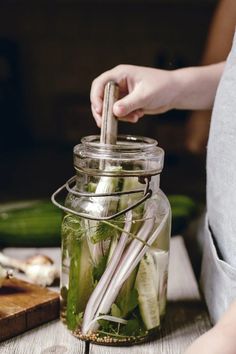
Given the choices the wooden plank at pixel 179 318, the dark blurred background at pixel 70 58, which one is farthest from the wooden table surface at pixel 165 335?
the dark blurred background at pixel 70 58

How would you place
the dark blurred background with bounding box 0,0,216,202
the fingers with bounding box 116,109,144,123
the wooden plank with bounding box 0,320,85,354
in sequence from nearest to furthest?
1. the wooden plank with bounding box 0,320,85,354
2. the fingers with bounding box 116,109,144,123
3. the dark blurred background with bounding box 0,0,216,202

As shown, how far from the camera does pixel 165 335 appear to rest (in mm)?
721

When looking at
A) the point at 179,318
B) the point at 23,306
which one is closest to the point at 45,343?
the point at 23,306

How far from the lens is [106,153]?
692 mm

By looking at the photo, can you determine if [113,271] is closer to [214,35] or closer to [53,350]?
[53,350]

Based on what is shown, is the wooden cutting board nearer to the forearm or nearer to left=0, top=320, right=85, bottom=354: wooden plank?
left=0, top=320, right=85, bottom=354: wooden plank

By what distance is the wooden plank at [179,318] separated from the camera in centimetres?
68

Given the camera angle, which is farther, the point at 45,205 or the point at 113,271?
the point at 45,205

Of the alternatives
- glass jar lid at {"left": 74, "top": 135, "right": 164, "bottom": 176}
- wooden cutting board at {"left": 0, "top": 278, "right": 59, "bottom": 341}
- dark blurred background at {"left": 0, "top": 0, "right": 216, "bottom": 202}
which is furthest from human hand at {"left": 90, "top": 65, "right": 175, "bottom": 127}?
dark blurred background at {"left": 0, "top": 0, "right": 216, "bottom": 202}

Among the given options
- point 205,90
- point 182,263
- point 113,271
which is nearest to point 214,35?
point 205,90

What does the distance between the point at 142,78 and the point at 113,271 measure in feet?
0.87

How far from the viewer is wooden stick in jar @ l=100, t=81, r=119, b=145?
73 cm

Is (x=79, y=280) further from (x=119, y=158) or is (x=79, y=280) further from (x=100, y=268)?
(x=119, y=158)

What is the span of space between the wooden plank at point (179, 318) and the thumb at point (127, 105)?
0.24 meters
